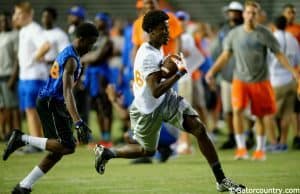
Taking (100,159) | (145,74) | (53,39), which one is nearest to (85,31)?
(145,74)

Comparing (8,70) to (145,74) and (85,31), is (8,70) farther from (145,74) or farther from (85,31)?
(145,74)

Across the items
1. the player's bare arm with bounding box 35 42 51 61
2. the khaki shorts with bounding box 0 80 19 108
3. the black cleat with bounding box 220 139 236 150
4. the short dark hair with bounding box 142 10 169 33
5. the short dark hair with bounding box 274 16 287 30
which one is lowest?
the black cleat with bounding box 220 139 236 150

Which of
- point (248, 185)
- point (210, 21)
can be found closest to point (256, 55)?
point (248, 185)

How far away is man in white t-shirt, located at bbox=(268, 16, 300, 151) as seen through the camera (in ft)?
53.2

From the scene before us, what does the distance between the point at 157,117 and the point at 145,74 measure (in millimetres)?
623

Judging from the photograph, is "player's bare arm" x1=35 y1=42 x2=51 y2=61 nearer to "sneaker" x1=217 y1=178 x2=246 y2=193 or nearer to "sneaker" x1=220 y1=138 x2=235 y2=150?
"sneaker" x1=220 y1=138 x2=235 y2=150

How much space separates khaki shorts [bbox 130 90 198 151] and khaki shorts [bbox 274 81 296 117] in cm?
614

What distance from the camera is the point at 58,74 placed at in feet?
33.8

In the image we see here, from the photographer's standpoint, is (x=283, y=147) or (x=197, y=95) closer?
(x=283, y=147)

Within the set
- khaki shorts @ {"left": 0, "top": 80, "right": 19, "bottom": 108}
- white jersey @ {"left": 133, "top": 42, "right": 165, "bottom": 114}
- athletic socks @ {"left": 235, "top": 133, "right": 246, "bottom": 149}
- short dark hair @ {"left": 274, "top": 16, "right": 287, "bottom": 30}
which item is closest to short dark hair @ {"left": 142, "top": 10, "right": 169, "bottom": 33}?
white jersey @ {"left": 133, "top": 42, "right": 165, "bottom": 114}

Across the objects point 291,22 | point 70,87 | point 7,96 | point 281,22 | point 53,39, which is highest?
point 70,87

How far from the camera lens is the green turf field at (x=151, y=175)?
10898mm

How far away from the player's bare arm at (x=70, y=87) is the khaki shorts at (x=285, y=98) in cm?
704

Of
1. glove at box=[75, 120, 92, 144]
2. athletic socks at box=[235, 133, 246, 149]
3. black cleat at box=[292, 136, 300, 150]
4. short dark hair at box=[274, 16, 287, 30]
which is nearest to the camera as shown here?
glove at box=[75, 120, 92, 144]
